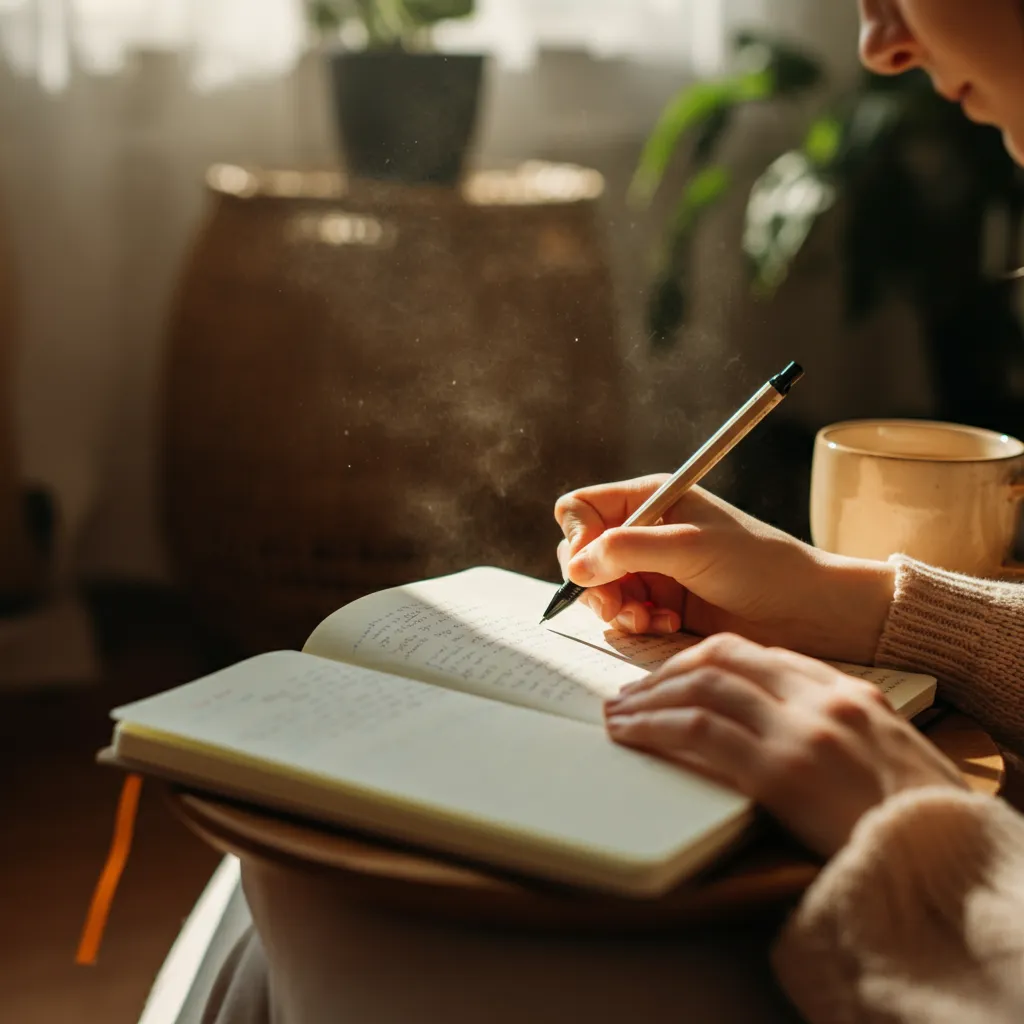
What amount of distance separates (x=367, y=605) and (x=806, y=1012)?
0.30m

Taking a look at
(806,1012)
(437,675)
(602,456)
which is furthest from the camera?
(602,456)

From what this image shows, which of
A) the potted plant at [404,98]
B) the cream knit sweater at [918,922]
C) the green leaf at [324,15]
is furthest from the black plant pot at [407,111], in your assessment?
the cream knit sweater at [918,922]

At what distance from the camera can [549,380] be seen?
145cm

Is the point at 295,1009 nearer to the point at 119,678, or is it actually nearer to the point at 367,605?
the point at 367,605

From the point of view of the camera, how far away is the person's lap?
1.39ft

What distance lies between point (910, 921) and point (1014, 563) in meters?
0.41

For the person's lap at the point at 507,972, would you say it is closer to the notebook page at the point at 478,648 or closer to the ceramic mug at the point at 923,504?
the notebook page at the point at 478,648

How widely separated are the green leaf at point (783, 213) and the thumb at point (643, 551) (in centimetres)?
117

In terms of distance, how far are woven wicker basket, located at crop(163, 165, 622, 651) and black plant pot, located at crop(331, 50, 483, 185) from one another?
0.11 meters

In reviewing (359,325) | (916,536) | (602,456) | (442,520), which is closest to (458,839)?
(916,536)

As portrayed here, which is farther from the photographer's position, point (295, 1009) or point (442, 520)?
point (442, 520)

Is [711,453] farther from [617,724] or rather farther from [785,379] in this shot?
[617,724]

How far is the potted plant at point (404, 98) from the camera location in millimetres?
1636

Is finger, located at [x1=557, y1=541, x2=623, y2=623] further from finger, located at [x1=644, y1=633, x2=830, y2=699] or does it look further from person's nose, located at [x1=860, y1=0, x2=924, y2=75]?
person's nose, located at [x1=860, y1=0, x2=924, y2=75]
